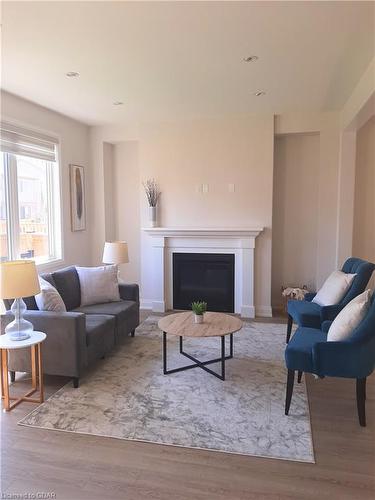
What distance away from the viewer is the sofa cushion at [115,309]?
3.94 meters

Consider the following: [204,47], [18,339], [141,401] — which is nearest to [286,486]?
[141,401]

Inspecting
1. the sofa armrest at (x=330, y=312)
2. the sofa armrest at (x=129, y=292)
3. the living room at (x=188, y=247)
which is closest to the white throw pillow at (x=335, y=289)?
the living room at (x=188, y=247)

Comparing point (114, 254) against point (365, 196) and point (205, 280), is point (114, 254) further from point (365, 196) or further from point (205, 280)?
point (365, 196)

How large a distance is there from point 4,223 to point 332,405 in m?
3.68

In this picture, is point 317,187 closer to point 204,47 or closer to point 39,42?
point 204,47

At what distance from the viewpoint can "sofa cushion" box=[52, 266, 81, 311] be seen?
3943mm

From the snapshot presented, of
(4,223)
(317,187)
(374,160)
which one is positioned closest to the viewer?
A: (4,223)

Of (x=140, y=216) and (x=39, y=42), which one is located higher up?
(x=39, y=42)

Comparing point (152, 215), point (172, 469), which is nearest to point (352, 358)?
point (172, 469)

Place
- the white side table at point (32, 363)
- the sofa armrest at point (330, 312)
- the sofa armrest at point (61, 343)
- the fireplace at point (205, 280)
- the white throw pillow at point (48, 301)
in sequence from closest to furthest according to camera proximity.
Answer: the white side table at point (32, 363), the sofa armrest at point (61, 343), the white throw pillow at point (48, 301), the sofa armrest at point (330, 312), the fireplace at point (205, 280)

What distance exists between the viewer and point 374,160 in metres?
5.11

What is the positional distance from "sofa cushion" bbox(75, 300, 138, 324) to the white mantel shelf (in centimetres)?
144

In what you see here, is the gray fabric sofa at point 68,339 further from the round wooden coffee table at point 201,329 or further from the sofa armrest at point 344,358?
the sofa armrest at point 344,358

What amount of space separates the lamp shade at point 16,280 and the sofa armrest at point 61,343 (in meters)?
0.40
